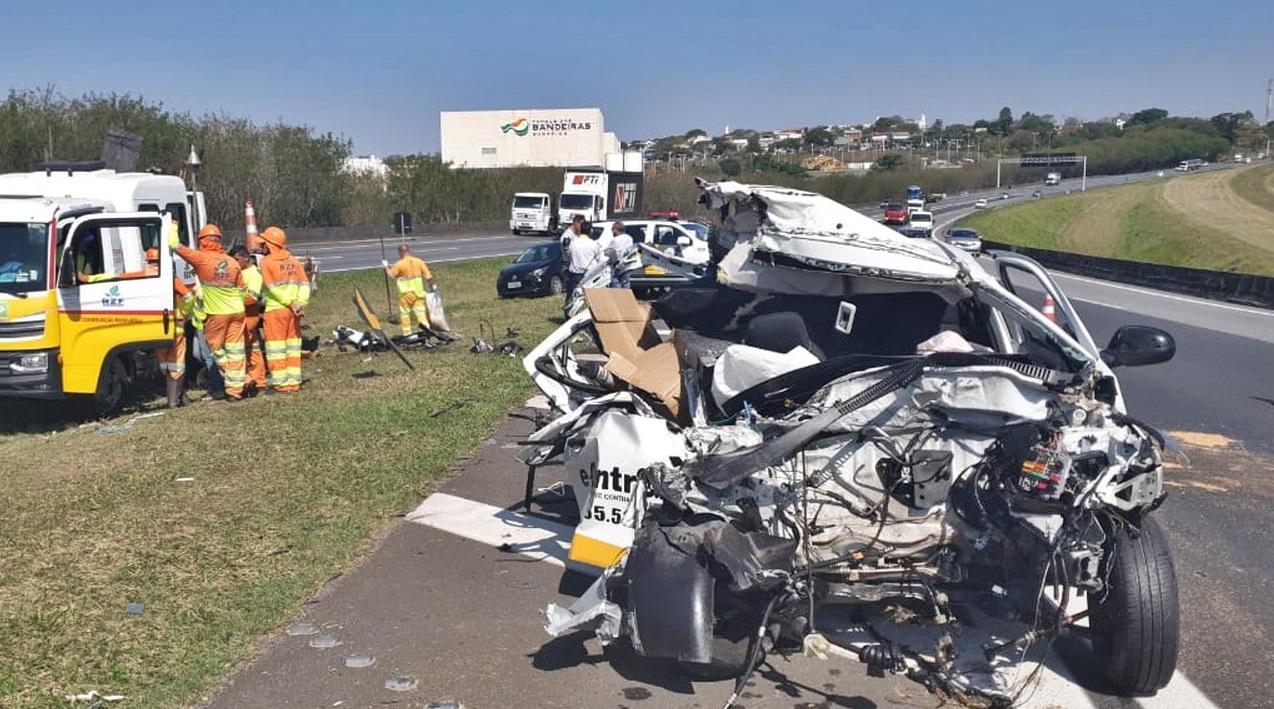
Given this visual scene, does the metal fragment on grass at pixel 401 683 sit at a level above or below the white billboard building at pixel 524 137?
below

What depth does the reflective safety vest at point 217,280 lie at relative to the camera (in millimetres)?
12227

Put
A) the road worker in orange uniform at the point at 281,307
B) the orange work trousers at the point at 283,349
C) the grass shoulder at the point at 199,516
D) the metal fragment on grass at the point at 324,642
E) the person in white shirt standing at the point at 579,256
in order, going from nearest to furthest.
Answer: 1. the grass shoulder at the point at 199,516
2. the metal fragment on grass at the point at 324,642
3. the road worker in orange uniform at the point at 281,307
4. the orange work trousers at the point at 283,349
5. the person in white shirt standing at the point at 579,256

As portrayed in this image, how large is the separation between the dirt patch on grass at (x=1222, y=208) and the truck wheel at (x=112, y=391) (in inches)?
2197

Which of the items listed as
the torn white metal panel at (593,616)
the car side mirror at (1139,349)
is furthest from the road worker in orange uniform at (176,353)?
the car side mirror at (1139,349)

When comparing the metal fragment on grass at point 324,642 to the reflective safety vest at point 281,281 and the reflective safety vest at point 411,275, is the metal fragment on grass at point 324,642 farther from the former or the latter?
the reflective safety vest at point 411,275

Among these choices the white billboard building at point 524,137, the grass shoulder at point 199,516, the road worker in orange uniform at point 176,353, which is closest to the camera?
the grass shoulder at point 199,516

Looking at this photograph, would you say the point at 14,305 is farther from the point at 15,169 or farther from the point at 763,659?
the point at 15,169

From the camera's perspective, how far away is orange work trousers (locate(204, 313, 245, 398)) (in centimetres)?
1257

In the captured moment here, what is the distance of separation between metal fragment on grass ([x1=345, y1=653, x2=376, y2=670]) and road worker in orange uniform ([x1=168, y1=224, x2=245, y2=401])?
7.74 meters

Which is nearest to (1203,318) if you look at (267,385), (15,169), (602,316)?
(267,385)

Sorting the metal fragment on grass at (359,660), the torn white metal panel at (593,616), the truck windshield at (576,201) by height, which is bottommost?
the metal fragment on grass at (359,660)

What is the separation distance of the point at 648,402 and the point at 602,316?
965mm

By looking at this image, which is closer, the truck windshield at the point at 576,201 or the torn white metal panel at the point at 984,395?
the torn white metal panel at the point at 984,395

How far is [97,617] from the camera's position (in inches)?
235
